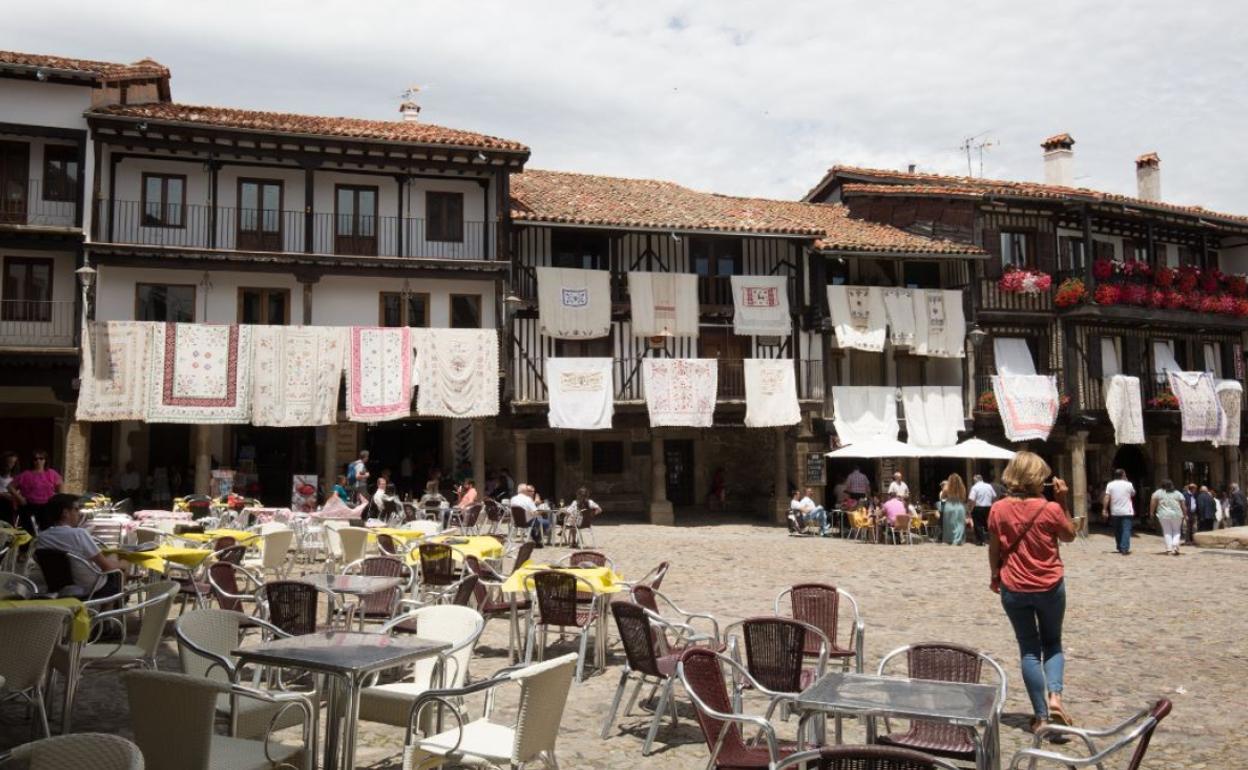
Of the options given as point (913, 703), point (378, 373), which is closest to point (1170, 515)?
point (378, 373)

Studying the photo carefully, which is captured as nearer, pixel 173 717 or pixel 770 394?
pixel 173 717

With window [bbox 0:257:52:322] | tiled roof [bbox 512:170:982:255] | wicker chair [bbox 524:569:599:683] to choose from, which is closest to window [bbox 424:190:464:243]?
tiled roof [bbox 512:170:982:255]

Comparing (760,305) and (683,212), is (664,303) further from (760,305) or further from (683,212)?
(683,212)

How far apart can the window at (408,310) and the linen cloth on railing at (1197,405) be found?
2089 centimetres

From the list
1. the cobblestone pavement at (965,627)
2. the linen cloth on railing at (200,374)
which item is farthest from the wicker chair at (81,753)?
the linen cloth on railing at (200,374)

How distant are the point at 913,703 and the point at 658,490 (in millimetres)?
19684

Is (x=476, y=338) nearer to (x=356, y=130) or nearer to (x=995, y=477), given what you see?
(x=356, y=130)

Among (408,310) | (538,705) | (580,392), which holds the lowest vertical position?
(538,705)

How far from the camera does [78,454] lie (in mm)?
20203

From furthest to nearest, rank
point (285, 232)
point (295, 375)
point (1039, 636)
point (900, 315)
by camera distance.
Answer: point (900, 315) → point (285, 232) → point (295, 375) → point (1039, 636)

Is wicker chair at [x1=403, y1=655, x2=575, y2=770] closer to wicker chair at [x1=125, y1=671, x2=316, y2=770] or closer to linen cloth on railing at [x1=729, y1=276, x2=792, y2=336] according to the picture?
wicker chair at [x1=125, y1=671, x2=316, y2=770]

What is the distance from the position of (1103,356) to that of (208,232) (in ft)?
76.8

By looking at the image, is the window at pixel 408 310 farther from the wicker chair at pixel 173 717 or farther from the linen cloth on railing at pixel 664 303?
the wicker chair at pixel 173 717

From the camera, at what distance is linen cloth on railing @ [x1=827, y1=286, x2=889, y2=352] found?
25.4m
